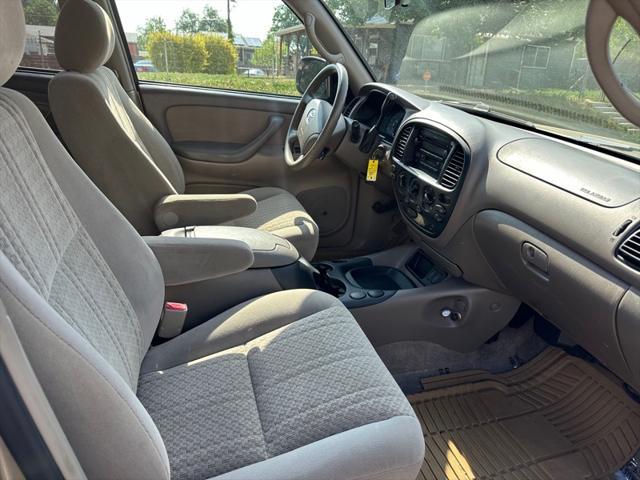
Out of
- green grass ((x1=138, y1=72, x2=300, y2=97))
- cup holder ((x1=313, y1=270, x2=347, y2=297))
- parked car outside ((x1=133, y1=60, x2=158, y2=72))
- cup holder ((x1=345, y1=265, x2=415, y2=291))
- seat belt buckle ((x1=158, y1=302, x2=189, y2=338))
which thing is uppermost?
parked car outside ((x1=133, y1=60, x2=158, y2=72))

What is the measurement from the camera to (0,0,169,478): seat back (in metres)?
0.70

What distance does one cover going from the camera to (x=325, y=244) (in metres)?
2.66

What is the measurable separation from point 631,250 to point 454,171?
2.13 feet

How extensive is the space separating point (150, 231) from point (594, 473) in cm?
158

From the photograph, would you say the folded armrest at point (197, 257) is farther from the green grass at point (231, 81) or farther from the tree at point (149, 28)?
the tree at point (149, 28)

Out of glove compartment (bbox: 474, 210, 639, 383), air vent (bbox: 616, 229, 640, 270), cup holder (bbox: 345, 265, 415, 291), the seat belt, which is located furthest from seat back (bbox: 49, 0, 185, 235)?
air vent (bbox: 616, 229, 640, 270)

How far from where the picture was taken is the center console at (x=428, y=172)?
1.69 meters

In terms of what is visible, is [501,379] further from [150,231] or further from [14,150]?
[14,150]

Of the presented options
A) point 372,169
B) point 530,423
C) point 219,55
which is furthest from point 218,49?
point 530,423

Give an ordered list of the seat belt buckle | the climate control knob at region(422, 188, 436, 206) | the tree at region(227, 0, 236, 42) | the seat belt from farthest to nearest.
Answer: the tree at region(227, 0, 236, 42) < the climate control knob at region(422, 188, 436, 206) < the seat belt buckle < the seat belt

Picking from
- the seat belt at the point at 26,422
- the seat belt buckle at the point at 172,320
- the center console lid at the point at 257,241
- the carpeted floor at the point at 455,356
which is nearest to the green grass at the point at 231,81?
the center console lid at the point at 257,241

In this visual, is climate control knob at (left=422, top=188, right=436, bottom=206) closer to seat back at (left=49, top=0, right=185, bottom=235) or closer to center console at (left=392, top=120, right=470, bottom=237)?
center console at (left=392, top=120, right=470, bottom=237)

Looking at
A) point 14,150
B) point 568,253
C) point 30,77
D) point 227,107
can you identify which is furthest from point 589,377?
point 30,77

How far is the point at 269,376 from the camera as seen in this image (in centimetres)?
115
